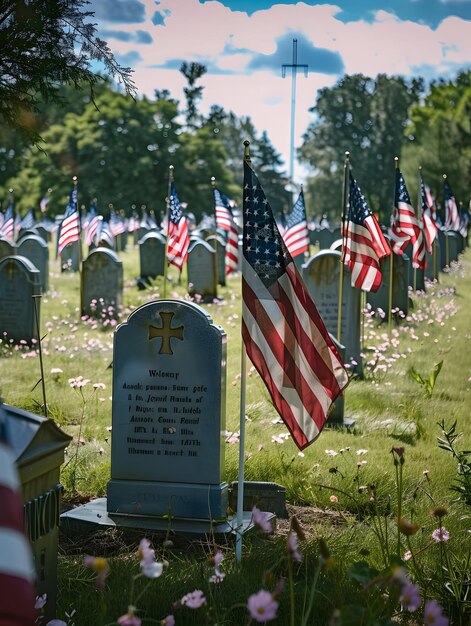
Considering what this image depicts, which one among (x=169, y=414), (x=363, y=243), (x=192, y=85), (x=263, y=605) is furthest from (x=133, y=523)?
(x=192, y=85)

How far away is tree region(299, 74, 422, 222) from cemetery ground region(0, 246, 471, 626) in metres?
62.3

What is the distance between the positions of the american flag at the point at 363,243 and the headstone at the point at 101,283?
7.23m

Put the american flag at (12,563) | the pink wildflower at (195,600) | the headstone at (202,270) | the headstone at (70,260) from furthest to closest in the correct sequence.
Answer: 1. the headstone at (70,260)
2. the headstone at (202,270)
3. the pink wildflower at (195,600)
4. the american flag at (12,563)

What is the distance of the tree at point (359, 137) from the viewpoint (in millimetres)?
75625

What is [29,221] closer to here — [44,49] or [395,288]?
[395,288]

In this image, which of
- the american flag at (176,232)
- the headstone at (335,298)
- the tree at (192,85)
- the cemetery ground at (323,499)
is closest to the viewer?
the cemetery ground at (323,499)

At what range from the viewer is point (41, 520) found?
12.7 ft

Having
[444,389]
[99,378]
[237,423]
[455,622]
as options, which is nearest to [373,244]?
[444,389]

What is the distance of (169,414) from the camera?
6.11 metres

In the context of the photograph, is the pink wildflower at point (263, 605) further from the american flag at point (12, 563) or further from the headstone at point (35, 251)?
the headstone at point (35, 251)

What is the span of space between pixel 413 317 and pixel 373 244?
620 cm

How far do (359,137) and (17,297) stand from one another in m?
70.9

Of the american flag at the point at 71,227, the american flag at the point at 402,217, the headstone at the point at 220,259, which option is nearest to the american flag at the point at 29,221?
the headstone at the point at 220,259

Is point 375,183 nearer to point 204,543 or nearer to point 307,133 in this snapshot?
point 307,133
